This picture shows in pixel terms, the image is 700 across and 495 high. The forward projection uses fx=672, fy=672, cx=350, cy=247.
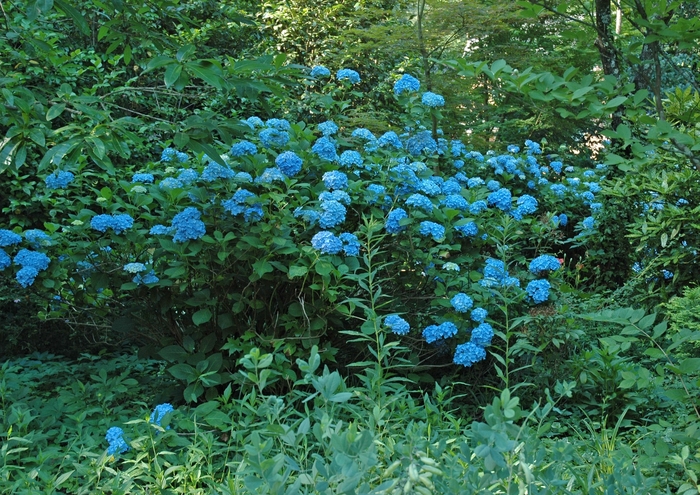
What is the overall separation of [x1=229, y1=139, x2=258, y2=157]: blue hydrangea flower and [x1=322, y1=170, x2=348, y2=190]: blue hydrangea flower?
15.2 inches

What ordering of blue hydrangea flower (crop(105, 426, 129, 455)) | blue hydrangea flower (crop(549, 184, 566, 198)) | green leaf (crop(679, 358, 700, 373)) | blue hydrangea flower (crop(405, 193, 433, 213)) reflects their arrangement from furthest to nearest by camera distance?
blue hydrangea flower (crop(549, 184, 566, 198)), blue hydrangea flower (crop(405, 193, 433, 213)), blue hydrangea flower (crop(105, 426, 129, 455)), green leaf (crop(679, 358, 700, 373))

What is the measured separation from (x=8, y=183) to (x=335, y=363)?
3079mm

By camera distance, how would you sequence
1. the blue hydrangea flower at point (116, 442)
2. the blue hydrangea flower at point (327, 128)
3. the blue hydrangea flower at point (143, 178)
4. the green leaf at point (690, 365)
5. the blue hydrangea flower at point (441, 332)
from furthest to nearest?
1. the blue hydrangea flower at point (327, 128)
2. the blue hydrangea flower at point (143, 178)
3. the blue hydrangea flower at point (441, 332)
4. the blue hydrangea flower at point (116, 442)
5. the green leaf at point (690, 365)

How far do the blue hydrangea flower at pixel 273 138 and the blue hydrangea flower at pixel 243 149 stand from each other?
201 mm

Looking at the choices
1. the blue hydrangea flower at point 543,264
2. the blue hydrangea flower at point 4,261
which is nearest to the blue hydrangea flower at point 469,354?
the blue hydrangea flower at point 543,264

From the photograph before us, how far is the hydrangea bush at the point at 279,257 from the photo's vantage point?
3.15 m

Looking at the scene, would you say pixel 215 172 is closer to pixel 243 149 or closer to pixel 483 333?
pixel 243 149

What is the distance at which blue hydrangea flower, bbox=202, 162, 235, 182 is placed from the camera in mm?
3148

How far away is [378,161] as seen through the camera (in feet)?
11.9

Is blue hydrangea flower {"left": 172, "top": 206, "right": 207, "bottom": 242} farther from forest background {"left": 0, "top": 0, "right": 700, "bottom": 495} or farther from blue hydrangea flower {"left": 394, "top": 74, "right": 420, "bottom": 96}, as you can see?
blue hydrangea flower {"left": 394, "top": 74, "right": 420, "bottom": 96}

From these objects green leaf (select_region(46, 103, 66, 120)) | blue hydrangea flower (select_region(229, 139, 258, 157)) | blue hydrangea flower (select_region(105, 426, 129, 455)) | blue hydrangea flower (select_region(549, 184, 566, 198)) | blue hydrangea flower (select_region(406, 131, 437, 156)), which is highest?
green leaf (select_region(46, 103, 66, 120))

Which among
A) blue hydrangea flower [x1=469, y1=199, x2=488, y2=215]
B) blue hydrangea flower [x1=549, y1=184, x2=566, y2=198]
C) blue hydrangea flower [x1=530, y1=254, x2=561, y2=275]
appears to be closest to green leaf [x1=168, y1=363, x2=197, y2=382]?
blue hydrangea flower [x1=469, y1=199, x2=488, y2=215]

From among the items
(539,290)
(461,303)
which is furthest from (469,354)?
(539,290)

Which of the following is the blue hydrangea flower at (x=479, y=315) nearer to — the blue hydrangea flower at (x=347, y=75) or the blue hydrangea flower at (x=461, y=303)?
the blue hydrangea flower at (x=461, y=303)
